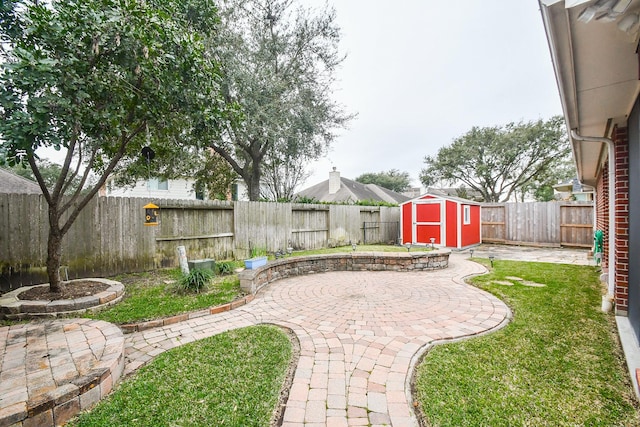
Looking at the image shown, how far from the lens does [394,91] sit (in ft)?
38.1

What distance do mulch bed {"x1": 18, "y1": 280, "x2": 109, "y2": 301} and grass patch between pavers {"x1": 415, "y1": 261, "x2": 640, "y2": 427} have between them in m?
4.42

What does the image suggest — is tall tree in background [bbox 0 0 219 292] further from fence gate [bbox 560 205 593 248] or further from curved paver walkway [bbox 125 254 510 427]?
fence gate [bbox 560 205 593 248]

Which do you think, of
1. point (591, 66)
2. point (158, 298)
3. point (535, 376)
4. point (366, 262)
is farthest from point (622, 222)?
point (158, 298)

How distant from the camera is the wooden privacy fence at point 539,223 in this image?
35.2 ft

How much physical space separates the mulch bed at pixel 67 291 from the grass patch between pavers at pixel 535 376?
4.42 meters

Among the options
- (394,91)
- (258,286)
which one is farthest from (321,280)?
(394,91)

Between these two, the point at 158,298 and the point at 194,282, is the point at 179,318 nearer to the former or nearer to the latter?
the point at 158,298

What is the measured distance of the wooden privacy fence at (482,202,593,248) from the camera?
1072 centimetres

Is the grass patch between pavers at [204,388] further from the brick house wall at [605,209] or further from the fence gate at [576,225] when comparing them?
the fence gate at [576,225]

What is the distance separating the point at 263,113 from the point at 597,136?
25.5ft

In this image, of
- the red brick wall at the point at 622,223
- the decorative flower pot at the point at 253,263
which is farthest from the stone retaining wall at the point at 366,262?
the red brick wall at the point at 622,223

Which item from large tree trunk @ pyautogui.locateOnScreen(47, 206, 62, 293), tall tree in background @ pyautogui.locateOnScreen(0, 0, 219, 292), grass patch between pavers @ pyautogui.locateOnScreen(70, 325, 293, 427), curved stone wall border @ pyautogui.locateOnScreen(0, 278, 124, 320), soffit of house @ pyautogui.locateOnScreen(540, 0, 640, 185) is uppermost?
tall tree in background @ pyautogui.locateOnScreen(0, 0, 219, 292)

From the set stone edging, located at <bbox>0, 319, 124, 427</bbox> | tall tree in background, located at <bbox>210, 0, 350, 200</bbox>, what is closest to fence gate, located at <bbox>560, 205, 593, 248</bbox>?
tall tree in background, located at <bbox>210, 0, 350, 200</bbox>

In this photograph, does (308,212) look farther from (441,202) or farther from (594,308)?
(594,308)
